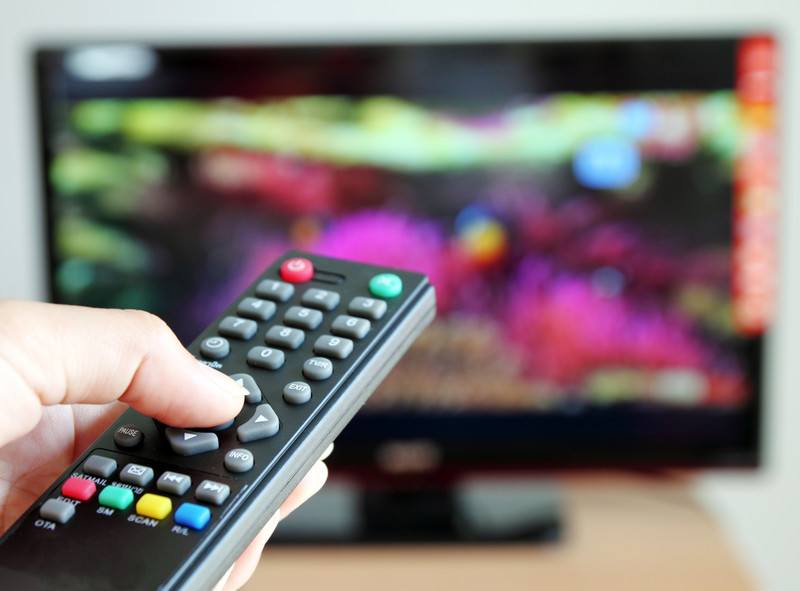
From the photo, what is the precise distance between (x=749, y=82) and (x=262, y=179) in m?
0.52

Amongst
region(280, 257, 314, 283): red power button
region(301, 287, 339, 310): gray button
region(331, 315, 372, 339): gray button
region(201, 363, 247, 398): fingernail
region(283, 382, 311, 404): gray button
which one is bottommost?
region(283, 382, 311, 404): gray button

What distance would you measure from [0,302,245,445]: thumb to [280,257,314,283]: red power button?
12 cm

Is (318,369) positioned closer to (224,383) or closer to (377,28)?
(224,383)

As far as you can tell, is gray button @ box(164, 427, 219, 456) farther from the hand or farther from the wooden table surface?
the wooden table surface

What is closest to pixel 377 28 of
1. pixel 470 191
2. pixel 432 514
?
pixel 470 191

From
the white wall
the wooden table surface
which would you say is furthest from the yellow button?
the white wall

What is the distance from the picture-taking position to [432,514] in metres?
1.23

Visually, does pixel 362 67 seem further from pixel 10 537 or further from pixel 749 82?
pixel 10 537

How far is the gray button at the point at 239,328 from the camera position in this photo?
2.03 ft

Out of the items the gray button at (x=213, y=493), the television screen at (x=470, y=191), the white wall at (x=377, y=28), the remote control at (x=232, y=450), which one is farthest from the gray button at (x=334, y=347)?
the white wall at (x=377, y=28)

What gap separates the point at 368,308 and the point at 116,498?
0.18m

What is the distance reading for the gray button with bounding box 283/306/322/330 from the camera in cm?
62

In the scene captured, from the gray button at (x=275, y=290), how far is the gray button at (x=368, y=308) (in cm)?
4

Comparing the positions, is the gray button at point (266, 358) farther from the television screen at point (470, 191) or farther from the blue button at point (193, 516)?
the television screen at point (470, 191)
